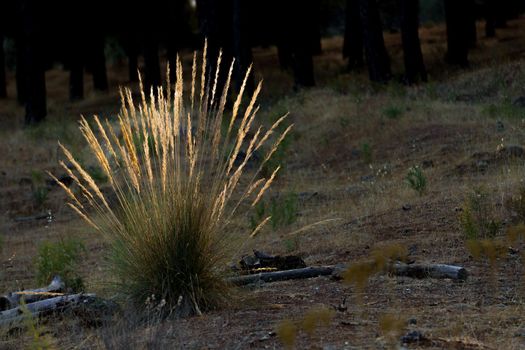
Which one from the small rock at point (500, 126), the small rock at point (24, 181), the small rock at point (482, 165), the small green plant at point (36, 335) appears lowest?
the small rock at point (24, 181)

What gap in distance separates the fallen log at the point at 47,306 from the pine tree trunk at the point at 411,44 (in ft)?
56.3

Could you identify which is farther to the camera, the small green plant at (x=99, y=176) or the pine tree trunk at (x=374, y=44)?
the pine tree trunk at (x=374, y=44)

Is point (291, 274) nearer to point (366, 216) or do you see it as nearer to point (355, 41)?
point (366, 216)

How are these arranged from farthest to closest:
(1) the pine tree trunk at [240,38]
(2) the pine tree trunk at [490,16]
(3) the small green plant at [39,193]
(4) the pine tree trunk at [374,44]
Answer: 1. (2) the pine tree trunk at [490,16]
2. (1) the pine tree trunk at [240,38]
3. (4) the pine tree trunk at [374,44]
4. (3) the small green plant at [39,193]

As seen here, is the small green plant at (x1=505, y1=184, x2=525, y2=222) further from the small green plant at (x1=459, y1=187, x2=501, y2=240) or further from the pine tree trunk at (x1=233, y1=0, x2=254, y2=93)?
the pine tree trunk at (x1=233, y1=0, x2=254, y2=93)

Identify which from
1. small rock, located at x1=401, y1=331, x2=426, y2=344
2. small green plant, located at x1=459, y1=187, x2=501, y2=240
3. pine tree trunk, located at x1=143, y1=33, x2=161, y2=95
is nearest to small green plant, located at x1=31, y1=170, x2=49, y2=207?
small green plant, located at x1=459, y1=187, x2=501, y2=240

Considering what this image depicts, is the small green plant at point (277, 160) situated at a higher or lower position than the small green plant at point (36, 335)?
lower

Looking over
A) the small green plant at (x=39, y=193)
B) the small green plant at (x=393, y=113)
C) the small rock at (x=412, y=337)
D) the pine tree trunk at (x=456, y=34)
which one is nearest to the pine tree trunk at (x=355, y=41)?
the pine tree trunk at (x=456, y=34)

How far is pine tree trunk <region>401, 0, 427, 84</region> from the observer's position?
22500 millimetres

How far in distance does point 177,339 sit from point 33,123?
22.3m

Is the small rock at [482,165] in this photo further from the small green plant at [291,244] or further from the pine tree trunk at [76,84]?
the pine tree trunk at [76,84]

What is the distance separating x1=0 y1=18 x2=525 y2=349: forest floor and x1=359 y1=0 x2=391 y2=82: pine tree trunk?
64 cm

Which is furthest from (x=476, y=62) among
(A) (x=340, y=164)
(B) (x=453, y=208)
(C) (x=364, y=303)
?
(C) (x=364, y=303)

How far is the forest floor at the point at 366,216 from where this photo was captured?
503cm
